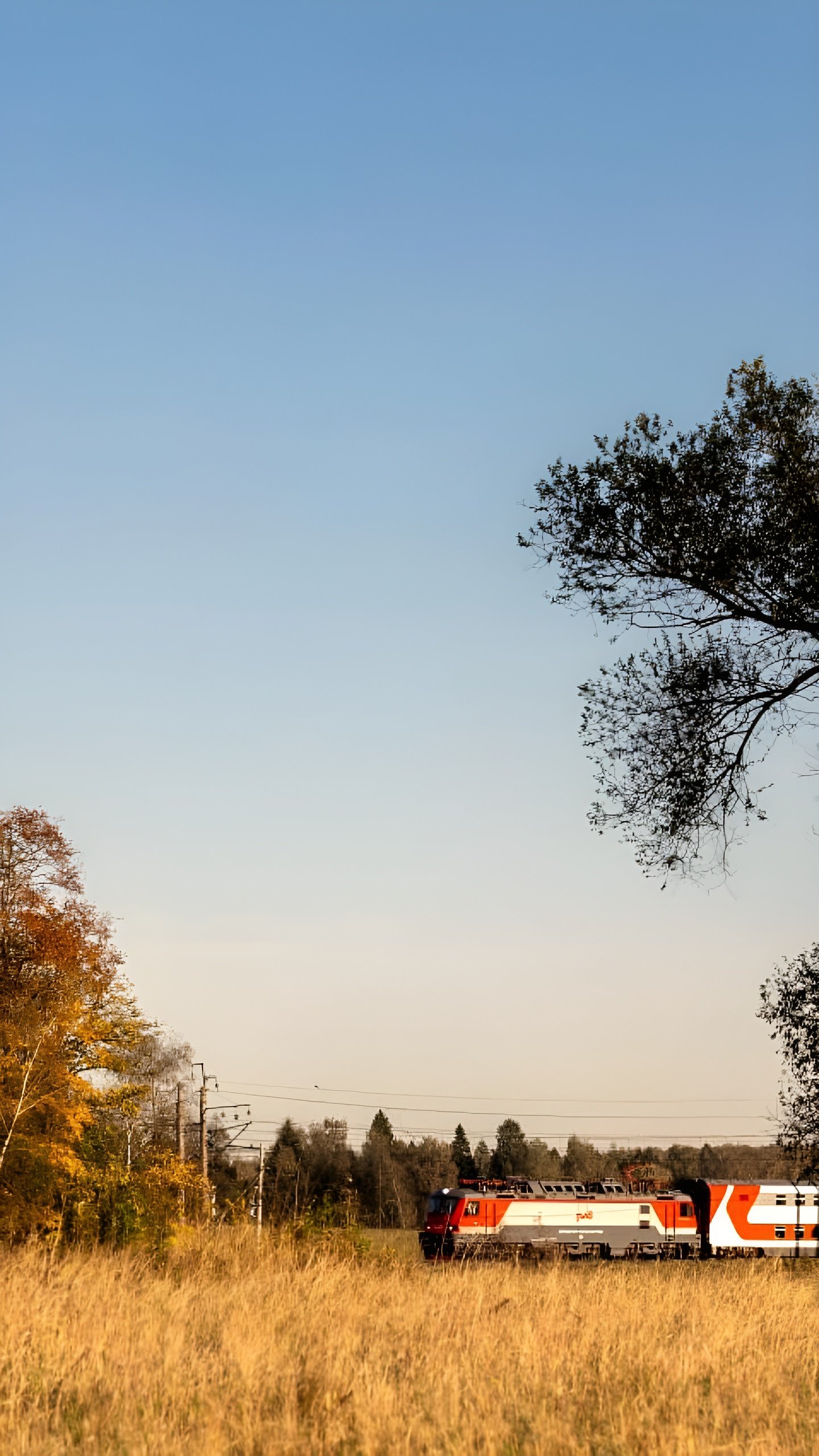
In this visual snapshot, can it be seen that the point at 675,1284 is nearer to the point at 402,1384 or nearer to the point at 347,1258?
the point at 347,1258

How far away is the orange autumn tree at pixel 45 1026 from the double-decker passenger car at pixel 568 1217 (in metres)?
13.8

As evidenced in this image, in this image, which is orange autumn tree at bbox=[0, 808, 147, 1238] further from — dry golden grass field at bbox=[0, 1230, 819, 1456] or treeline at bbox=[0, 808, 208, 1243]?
dry golden grass field at bbox=[0, 1230, 819, 1456]

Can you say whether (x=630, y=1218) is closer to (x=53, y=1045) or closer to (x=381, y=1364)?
(x=53, y=1045)

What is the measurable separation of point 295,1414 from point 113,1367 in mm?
1702

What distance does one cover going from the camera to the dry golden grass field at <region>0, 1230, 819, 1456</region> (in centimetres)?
745

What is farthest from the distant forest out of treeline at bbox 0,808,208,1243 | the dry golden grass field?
the dry golden grass field

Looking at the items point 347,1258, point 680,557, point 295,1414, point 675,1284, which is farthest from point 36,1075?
point 295,1414

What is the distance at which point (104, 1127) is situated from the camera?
45.7 metres

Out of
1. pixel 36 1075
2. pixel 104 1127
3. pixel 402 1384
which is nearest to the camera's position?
pixel 402 1384

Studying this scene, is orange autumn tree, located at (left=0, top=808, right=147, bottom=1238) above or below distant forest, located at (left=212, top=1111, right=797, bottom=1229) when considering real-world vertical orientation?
above

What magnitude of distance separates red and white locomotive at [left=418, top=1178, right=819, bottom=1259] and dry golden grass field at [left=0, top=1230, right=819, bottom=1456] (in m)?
32.0

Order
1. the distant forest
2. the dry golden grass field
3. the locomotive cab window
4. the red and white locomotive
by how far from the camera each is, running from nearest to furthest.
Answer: the dry golden grass field, the red and white locomotive, the locomotive cab window, the distant forest

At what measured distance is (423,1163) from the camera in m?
123

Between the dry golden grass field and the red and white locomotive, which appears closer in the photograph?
the dry golden grass field
